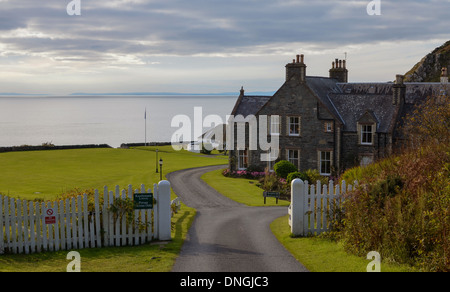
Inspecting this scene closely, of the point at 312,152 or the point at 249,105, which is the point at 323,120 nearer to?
the point at 312,152

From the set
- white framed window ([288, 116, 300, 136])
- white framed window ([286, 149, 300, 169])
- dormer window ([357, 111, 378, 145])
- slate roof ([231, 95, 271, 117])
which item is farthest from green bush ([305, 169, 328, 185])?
slate roof ([231, 95, 271, 117])

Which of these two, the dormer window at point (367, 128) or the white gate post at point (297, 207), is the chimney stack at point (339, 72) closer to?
the dormer window at point (367, 128)

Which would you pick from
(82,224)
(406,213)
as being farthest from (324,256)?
(82,224)

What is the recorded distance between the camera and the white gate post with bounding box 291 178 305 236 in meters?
15.6

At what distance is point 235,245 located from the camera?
1501 cm

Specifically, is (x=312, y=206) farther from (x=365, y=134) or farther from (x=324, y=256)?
(x=365, y=134)

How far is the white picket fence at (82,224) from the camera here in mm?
14281

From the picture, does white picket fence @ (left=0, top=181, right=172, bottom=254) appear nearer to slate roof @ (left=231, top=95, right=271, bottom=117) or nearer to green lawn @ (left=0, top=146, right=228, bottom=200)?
green lawn @ (left=0, top=146, right=228, bottom=200)

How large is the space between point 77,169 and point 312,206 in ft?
134

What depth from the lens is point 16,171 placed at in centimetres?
4847

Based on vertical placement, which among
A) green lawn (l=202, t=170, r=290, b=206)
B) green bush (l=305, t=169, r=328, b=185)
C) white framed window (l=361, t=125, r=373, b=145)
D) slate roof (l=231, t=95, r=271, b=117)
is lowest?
green lawn (l=202, t=170, r=290, b=206)

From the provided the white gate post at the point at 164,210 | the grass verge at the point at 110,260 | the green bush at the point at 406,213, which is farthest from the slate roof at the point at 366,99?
the grass verge at the point at 110,260

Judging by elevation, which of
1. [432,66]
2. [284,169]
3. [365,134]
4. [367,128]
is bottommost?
[284,169]
